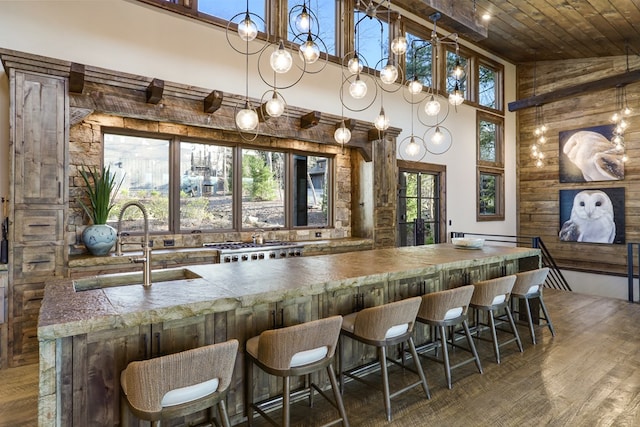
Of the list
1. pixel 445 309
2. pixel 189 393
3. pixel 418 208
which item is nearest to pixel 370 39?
pixel 418 208

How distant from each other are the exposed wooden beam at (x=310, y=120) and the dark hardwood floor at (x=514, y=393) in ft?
10.3

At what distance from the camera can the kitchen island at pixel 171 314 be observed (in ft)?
5.32

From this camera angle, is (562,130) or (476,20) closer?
(476,20)

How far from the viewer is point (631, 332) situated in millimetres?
4023

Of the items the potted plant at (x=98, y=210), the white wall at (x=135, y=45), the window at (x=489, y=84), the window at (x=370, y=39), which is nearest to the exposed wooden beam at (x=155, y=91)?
the white wall at (x=135, y=45)

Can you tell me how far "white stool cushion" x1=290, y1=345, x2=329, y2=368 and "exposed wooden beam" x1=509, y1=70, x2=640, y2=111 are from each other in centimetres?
645

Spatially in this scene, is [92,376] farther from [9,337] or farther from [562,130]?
[562,130]

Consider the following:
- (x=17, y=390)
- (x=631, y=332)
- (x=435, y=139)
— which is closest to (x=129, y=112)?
(x=17, y=390)

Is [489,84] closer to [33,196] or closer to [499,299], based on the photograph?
[499,299]

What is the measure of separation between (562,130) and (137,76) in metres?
8.02

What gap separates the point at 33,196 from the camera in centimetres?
321

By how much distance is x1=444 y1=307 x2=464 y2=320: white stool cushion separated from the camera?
9.10 ft

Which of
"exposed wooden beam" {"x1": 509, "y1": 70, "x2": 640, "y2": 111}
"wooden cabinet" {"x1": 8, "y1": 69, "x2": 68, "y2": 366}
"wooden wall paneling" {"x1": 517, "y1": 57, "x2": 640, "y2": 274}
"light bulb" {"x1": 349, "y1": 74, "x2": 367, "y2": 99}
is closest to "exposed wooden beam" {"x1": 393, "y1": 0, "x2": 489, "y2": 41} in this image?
"light bulb" {"x1": 349, "y1": 74, "x2": 367, "y2": 99}

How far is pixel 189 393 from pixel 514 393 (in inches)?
91.7
